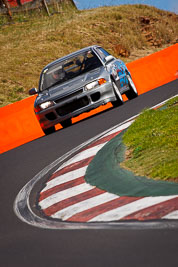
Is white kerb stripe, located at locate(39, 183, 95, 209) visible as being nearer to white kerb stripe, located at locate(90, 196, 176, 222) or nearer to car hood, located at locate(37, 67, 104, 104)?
white kerb stripe, located at locate(90, 196, 176, 222)

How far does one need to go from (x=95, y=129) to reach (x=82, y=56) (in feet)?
8.12

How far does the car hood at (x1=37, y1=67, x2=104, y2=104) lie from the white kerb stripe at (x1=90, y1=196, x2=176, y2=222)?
25.8 ft

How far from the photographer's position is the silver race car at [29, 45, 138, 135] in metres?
13.9

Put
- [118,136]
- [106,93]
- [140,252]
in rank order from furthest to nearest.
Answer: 1. [106,93]
2. [118,136]
3. [140,252]

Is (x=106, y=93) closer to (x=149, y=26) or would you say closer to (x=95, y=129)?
(x=95, y=129)

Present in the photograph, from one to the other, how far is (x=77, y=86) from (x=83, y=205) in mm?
7257

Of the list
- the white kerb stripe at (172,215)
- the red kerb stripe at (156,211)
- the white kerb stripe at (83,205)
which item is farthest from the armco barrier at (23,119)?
the white kerb stripe at (172,215)

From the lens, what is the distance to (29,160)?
11.5 meters

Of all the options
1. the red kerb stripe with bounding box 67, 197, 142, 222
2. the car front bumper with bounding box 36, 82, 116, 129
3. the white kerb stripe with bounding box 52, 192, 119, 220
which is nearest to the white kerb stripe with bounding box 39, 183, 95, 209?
the white kerb stripe with bounding box 52, 192, 119, 220

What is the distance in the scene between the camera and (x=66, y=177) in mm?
8789

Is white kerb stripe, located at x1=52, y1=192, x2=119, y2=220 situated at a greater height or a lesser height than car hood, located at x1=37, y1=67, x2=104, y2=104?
lesser

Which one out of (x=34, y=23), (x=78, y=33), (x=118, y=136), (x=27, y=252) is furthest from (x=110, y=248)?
(x=34, y=23)

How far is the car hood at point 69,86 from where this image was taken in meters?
14.0

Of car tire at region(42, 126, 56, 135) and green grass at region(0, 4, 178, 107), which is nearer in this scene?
car tire at region(42, 126, 56, 135)
